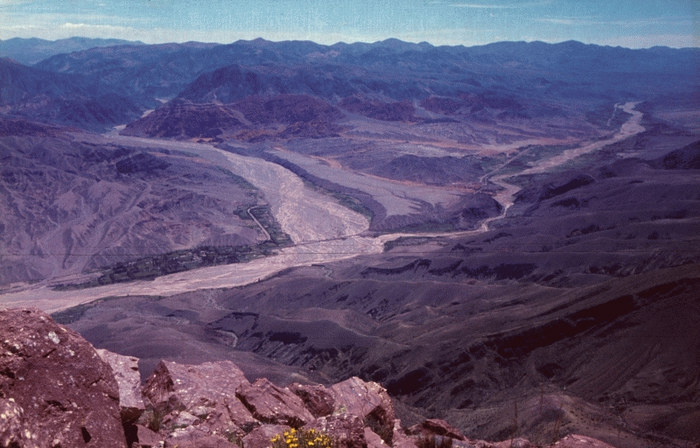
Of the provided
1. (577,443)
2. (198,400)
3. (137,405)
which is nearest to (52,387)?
(137,405)

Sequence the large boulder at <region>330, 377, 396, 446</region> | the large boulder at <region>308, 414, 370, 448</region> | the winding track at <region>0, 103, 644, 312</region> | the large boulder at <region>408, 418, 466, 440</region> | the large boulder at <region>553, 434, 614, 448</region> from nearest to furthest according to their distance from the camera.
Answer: the large boulder at <region>308, 414, 370, 448</region> → the large boulder at <region>553, 434, 614, 448</region> → the large boulder at <region>330, 377, 396, 446</region> → the large boulder at <region>408, 418, 466, 440</region> → the winding track at <region>0, 103, 644, 312</region>

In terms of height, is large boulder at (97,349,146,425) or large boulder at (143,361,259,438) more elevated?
large boulder at (97,349,146,425)

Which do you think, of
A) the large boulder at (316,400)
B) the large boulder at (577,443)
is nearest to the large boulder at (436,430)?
the large boulder at (316,400)

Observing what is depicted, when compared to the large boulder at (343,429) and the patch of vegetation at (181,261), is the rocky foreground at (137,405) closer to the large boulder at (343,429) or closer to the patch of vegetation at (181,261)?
the large boulder at (343,429)

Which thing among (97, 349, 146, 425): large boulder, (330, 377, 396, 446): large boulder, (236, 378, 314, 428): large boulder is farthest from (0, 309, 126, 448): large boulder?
(330, 377, 396, 446): large boulder

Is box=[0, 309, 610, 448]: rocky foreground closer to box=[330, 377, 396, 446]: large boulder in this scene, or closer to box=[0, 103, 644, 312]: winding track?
box=[330, 377, 396, 446]: large boulder

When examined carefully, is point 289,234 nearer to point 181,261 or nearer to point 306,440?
point 181,261
